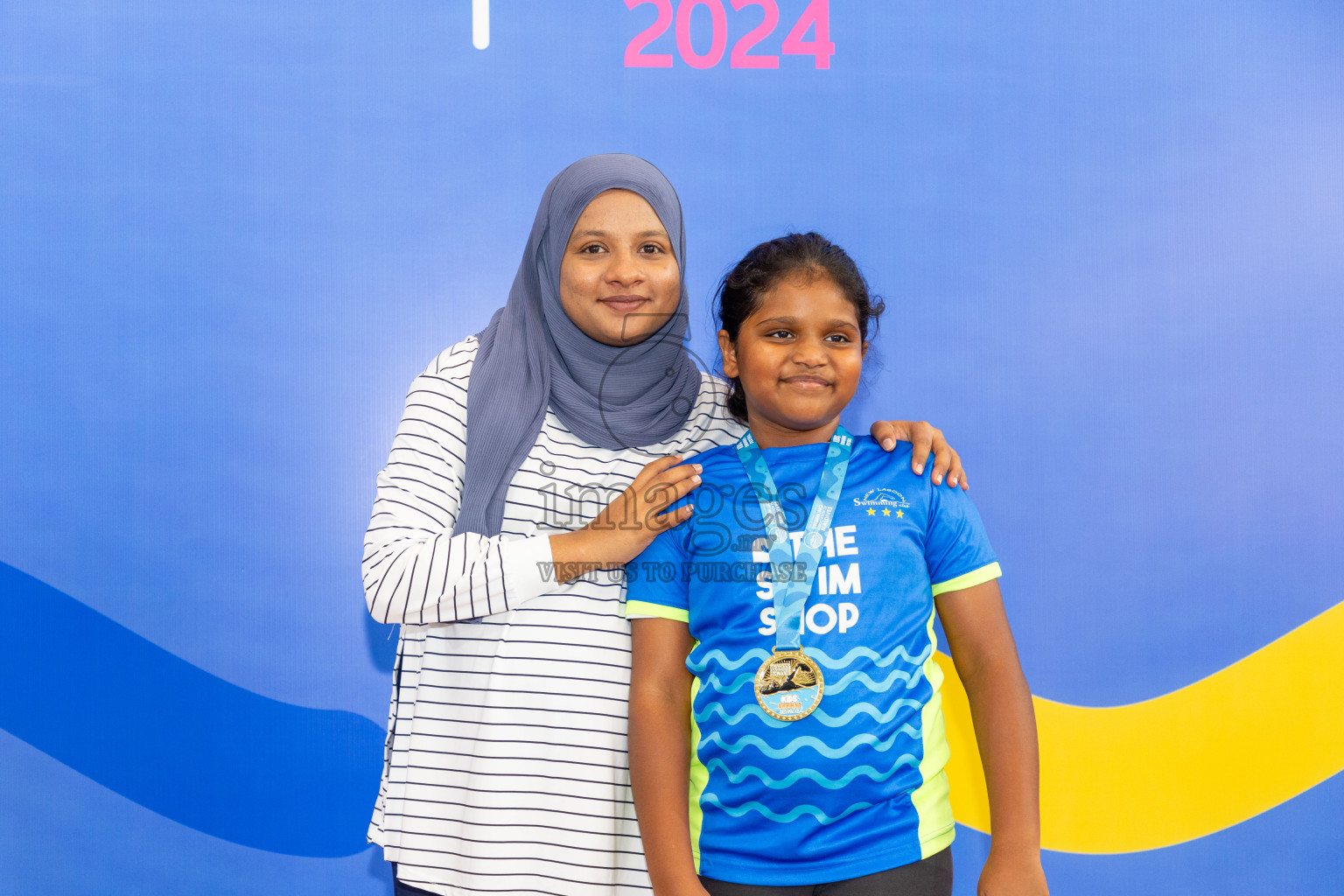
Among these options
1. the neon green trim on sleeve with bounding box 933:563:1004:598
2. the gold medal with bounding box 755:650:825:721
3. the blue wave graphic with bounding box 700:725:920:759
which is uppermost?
the neon green trim on sleeve with bounding box 933:563:1004:598

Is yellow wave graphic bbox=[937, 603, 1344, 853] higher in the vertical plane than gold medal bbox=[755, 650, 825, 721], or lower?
lower

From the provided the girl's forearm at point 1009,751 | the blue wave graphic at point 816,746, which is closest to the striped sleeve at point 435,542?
the blue wave graphic at point 816,746

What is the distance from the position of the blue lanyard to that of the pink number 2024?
110 cm

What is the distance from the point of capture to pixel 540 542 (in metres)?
1.14

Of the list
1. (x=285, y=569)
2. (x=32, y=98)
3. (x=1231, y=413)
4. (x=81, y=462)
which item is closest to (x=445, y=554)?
(x=285, y=569)

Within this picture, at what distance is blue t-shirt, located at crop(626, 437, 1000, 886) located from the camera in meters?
1.03

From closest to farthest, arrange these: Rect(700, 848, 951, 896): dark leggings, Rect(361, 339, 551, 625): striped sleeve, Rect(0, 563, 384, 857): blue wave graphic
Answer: Rect(700, 848, 951, 896): dark leggings
Rect(361, 339, 551, 625): striped sleeve
Rect(0, 563, 384, 857): blue wave graphic

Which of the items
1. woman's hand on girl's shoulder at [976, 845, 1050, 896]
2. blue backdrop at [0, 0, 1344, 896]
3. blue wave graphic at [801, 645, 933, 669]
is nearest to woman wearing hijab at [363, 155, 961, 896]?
blue wave graphic at [801, 645, 933, 669]

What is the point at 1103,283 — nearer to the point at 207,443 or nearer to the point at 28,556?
the point at 207,443

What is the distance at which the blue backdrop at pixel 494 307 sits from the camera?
1869 millimetres

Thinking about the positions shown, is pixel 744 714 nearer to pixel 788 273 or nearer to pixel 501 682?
pixel 501 682

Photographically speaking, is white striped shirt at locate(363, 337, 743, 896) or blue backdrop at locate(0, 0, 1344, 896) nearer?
white striped shirt at locate(363, 337, 743, 896)

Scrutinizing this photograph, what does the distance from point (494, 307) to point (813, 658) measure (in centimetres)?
121

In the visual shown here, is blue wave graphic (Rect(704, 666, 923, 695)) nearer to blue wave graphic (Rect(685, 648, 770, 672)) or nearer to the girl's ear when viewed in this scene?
blue wave graphic (Rect(685, 648, 770, 672))
